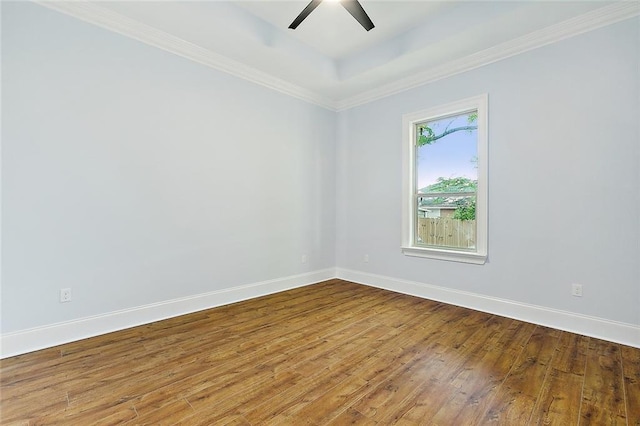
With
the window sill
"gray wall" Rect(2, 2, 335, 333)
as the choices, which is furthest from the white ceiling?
the window sill

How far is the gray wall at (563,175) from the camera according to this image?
2.53 meters

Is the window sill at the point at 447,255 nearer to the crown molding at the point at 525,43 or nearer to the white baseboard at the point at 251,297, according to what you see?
the white baseboard at the point at 251,297

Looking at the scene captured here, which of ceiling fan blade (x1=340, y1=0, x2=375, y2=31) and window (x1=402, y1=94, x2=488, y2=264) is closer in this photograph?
ceiling fan blade (x1=340, y1=0, x2=375, y2=31)

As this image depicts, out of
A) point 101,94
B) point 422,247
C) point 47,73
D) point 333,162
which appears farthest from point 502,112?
point 47,73

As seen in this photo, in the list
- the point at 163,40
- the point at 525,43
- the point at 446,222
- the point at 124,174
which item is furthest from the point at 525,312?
the point at 163,40

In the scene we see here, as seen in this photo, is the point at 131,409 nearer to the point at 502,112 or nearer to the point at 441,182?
the point at 441,182

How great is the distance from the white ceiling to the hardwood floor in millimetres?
2885

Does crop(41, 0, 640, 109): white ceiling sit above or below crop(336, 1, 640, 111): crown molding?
above

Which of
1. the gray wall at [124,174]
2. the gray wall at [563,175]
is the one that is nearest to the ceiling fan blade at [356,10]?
the gray wall at [563,175]

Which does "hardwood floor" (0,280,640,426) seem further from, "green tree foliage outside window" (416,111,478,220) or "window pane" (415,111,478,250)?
"green tree foliage outside window" (416,111,478,220)

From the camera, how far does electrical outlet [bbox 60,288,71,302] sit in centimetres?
246

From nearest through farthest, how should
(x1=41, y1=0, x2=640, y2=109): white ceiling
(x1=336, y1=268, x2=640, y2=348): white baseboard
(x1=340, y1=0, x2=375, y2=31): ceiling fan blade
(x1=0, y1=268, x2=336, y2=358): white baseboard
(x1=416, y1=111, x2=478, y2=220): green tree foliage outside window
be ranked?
(x1=0, y1=268, x2=336, y2=358): white baseboard
(x1=340, y1=0, x2=375, y2=31): ceiling fan blade
(x1=336, y1=268, x2=640, y2=348): white baseboard
(x1=41, y1=0, x2=640, y2=109): white ceiling
(x1=416, y1=111, x2=478, y2=220): green tree foliage outside window

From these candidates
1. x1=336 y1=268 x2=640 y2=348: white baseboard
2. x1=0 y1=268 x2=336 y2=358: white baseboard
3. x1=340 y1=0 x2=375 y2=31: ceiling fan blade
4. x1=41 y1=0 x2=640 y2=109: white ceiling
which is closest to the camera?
x1=0 y1=268 x2=336 y2=358: white baseboard

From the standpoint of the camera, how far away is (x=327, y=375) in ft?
6.51
